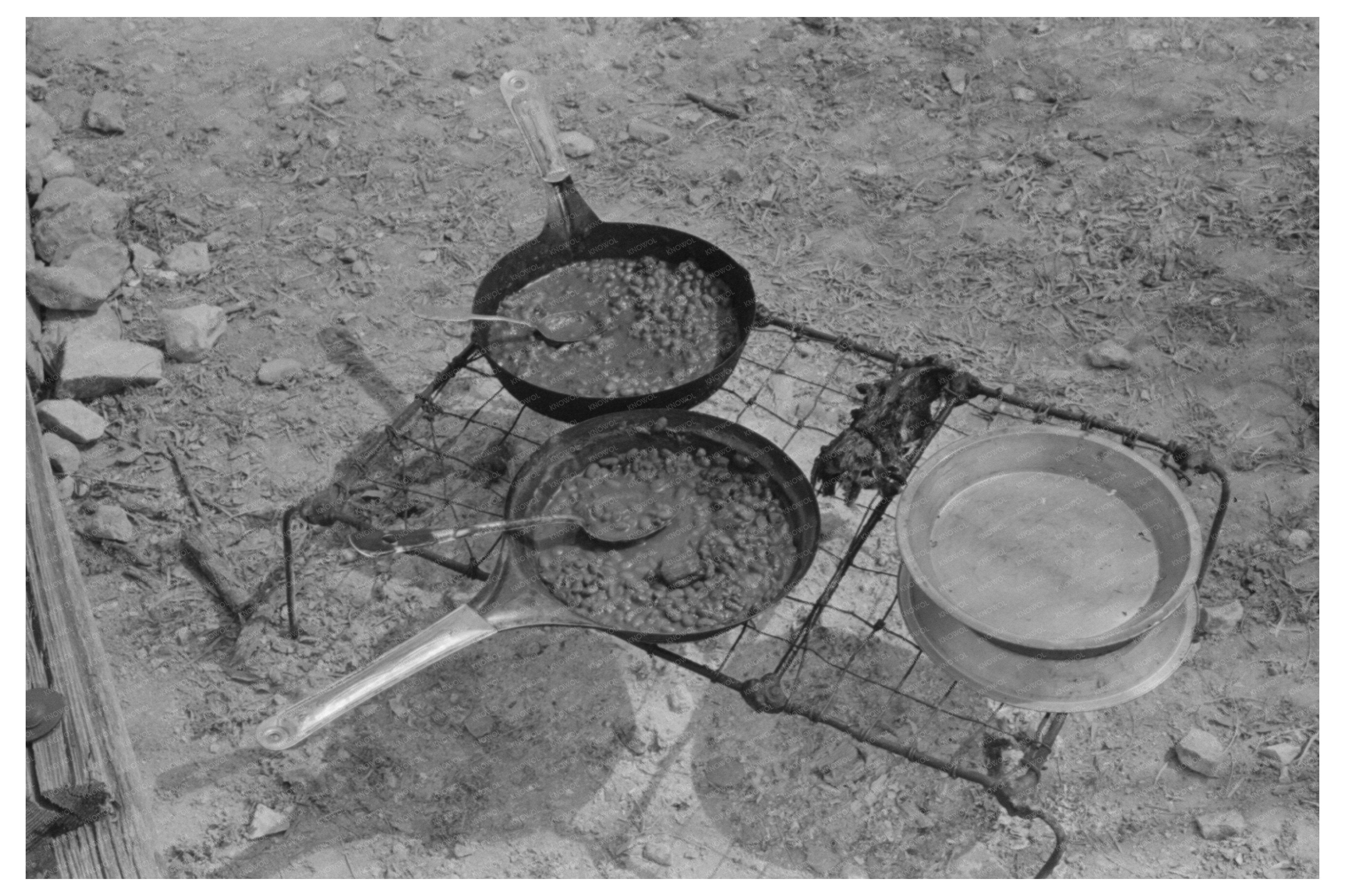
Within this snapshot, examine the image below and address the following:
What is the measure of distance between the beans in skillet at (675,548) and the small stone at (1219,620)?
1823mm

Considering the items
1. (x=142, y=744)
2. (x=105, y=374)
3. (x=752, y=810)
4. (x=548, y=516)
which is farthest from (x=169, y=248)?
(x=752, y=810)

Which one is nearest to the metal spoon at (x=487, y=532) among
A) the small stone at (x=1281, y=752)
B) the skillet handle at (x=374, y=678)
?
the skillet handle at (x=374, y=678)

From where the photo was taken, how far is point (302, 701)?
10.2 ft

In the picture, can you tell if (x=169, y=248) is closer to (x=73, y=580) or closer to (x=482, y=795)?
(x=73, y=580)

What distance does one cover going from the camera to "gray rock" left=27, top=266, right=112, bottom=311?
543cm

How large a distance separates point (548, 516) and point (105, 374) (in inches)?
104

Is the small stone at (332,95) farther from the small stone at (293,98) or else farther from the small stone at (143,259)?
the small stone at (143,259)

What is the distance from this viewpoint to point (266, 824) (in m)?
4.09

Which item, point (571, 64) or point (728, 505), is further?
point (571, 64)

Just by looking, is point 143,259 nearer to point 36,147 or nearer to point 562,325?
point 36,147

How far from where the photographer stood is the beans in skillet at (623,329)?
414 cm

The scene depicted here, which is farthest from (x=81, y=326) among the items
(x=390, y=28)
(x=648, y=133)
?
(x=648, y=133)

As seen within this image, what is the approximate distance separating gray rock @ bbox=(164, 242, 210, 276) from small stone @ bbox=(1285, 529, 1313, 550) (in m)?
4.83

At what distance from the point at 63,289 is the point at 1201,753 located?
16.4 feet
